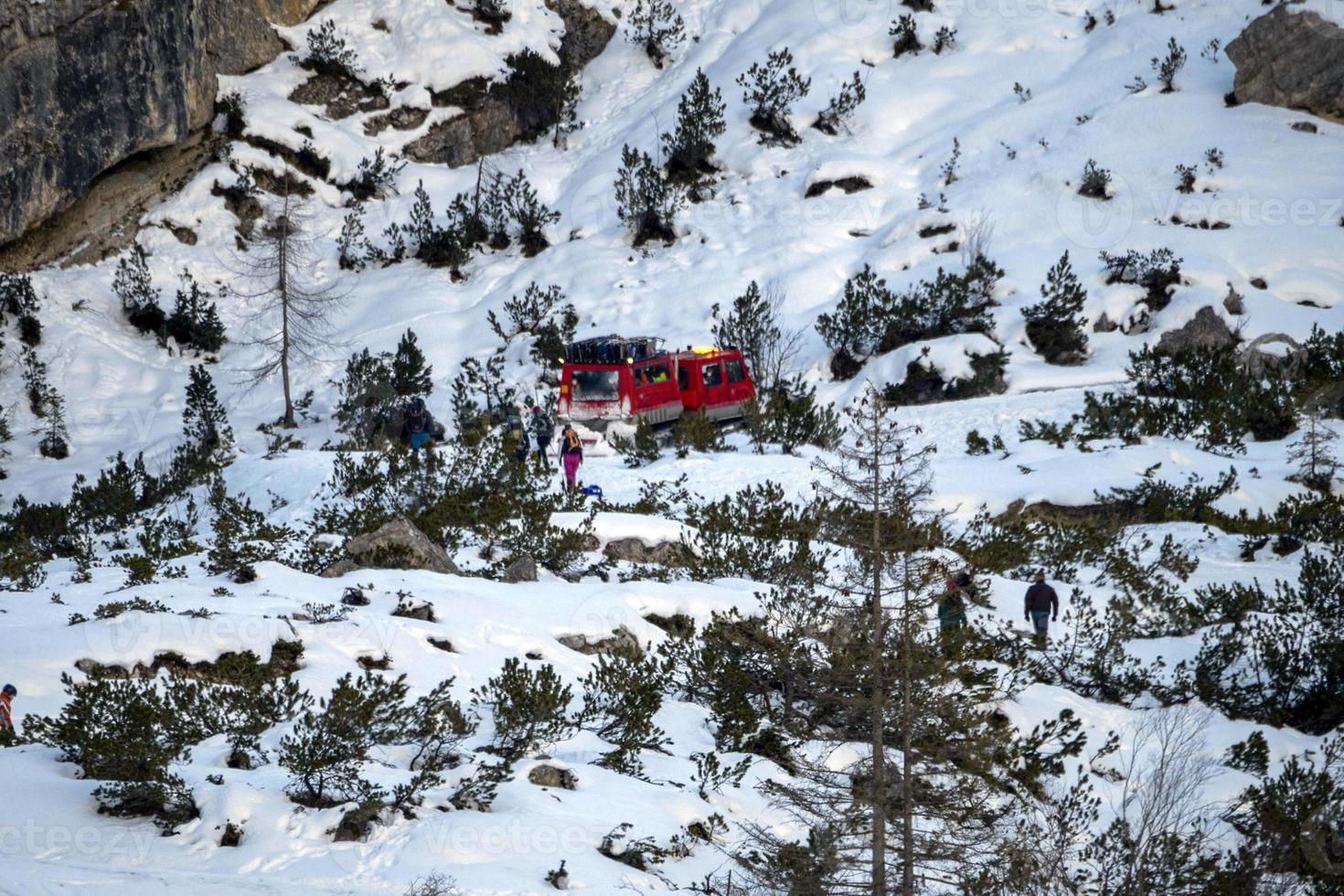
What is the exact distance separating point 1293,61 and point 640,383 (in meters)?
24.6

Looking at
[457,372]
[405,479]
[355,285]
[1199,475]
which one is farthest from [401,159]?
[1199,475]

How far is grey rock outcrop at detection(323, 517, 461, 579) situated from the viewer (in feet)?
41.1

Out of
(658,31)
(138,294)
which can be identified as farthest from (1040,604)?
(658,31)

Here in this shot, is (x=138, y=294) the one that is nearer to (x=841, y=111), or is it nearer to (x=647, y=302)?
(x=647, y=302)

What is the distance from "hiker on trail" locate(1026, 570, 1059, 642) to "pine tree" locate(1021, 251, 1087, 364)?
51.1 ft

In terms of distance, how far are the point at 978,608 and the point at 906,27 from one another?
3078 cm

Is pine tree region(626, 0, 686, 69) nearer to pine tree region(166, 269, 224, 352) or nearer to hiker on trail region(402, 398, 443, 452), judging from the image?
pine tree region(166, 269, 224, 352)

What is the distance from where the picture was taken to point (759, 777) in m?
9.16

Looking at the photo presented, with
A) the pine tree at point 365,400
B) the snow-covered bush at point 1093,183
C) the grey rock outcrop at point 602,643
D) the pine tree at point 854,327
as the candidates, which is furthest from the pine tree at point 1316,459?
the pine tree at point 365,400

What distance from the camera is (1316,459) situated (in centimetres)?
1752

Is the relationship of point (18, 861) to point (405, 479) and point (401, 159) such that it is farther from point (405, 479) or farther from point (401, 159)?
point (401, 159)

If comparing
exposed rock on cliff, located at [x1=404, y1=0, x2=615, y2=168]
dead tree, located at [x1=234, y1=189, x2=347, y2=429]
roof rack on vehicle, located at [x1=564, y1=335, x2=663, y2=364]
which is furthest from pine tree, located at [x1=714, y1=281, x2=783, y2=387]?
exposed rock on cliff, located at [x1=404, y1=0, x2=615, y2=168]

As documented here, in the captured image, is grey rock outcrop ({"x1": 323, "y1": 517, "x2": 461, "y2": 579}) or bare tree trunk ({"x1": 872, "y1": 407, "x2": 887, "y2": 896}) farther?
grey rock outcrop ({"x1": 323, "y1": 517, "x2": 461, "y2": 579})

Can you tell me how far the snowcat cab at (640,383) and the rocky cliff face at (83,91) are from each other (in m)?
17.7
